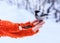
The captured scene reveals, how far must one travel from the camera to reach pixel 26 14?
1350mm

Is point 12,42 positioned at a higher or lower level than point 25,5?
lower

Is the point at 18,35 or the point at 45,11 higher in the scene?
the point at 45,11

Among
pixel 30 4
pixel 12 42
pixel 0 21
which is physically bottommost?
pixel 12 42

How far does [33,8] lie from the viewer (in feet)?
4.42

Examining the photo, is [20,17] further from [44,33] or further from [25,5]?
[44,33]

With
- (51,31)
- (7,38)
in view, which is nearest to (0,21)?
(7,38)

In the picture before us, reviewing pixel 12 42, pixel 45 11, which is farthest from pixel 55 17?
pixel 12 42

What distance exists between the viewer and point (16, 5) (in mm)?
1368

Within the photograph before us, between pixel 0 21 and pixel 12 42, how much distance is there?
16cm

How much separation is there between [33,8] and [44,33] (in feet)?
0.58

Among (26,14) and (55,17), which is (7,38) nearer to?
(26,14)

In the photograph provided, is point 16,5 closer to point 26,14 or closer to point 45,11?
point 26,14

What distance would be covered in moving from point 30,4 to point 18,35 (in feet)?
0.70

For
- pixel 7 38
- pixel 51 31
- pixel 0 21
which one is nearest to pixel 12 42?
pixel 7 38
